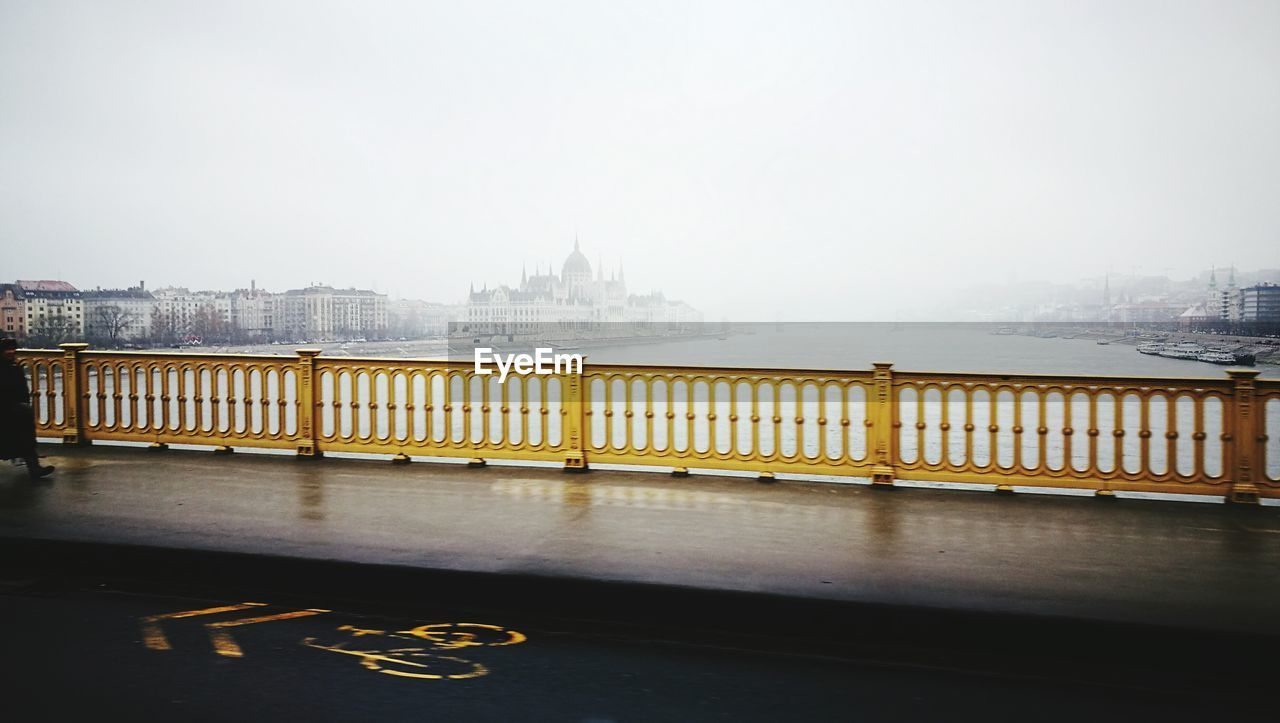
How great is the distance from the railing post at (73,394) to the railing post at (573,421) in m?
6.70

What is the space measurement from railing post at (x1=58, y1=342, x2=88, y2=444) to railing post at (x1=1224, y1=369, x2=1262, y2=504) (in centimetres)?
1339

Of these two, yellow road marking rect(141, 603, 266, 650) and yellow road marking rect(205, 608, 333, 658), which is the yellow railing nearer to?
yellow road marking rect(205, 608, 333, 658)

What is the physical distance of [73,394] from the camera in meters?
11.9

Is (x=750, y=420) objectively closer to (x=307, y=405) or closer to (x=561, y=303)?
(x=307, y=405)

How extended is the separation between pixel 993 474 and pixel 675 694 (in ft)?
19.2

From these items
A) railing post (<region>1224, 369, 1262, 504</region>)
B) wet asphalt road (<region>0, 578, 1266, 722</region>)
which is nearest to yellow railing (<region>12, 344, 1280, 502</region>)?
railing post (<region>1224, 369, 1262, 504</region>)

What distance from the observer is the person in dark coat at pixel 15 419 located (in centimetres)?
970

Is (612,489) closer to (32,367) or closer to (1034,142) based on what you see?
(32,367)

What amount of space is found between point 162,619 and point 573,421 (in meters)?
5.30

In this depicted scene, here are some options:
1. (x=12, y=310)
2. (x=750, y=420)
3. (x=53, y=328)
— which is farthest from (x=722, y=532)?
(x=53, y=328)

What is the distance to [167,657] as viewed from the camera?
4750 mm

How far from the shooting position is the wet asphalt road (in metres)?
4.05

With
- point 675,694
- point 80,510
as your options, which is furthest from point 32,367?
point 675,694

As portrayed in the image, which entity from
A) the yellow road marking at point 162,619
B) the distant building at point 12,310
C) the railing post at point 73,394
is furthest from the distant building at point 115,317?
the yellow road marking at point 162,619
